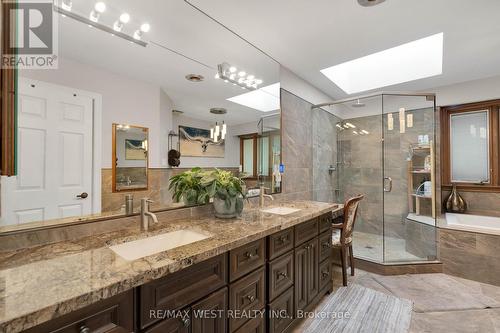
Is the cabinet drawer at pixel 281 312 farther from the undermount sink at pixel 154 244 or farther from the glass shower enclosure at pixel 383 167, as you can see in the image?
the glass shower enclosure at pixel 383 167

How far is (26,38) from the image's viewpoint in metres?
1.12

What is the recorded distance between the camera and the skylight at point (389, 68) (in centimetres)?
284

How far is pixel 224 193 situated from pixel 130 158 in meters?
0.66

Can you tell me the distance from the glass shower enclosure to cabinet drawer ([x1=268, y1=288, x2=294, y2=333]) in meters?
1.72

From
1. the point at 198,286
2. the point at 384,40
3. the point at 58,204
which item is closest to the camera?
the point at 198,286

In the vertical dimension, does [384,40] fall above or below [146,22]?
above

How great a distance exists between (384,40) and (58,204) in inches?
114

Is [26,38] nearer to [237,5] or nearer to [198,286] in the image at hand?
[237,5]

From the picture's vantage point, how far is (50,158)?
1.13 m

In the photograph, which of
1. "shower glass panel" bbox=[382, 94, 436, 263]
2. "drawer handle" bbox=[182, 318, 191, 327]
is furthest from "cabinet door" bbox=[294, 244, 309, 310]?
"shower glass panel" bbox=[382, 94, 436, 263]

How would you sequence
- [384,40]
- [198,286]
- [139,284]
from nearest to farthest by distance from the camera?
[139,284], [198,286], [384,40]

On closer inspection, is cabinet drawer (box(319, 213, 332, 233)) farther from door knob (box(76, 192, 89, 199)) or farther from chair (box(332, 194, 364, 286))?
door knob (box(76, 192, 89, 199))

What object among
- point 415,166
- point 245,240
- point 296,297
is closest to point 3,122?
point 245,240

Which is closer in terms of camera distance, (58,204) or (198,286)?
(198,286)
